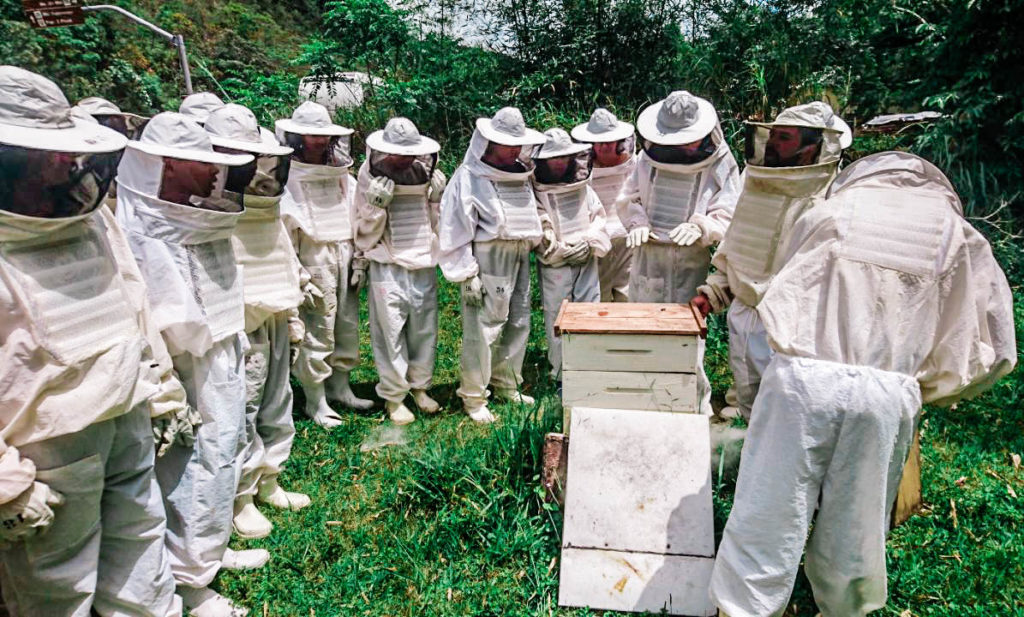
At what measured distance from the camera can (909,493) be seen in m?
3.54

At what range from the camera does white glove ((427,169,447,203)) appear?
16.3ft

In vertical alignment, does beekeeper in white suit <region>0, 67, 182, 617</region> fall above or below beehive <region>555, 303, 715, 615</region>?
above

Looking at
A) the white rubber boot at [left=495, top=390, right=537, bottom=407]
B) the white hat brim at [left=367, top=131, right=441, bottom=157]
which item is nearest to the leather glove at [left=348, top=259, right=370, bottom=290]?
the white hat brim at [left=367, top=131, right=441, bottom=157]

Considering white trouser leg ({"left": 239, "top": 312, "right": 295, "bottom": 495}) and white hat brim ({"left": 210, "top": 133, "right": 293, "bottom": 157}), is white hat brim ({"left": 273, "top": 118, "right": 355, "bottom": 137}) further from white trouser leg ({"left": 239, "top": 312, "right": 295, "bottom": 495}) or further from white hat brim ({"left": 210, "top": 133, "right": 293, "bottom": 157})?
white trouser leg ({"left": 239, "top": 312, "right": 295, "bottom": 495})

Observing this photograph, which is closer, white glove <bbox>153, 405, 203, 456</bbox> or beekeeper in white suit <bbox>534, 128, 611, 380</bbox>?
white glove <bbox>153, 405, 203, 456</bbox>

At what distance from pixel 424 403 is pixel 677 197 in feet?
8.12

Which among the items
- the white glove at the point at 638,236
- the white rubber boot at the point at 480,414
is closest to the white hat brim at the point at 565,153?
the white glove at the point at 638,236

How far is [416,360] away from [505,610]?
98.4 inches

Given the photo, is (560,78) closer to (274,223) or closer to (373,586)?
(274,223)

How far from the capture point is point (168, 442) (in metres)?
2.68

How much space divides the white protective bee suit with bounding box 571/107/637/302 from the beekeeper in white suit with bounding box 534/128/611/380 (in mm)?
182

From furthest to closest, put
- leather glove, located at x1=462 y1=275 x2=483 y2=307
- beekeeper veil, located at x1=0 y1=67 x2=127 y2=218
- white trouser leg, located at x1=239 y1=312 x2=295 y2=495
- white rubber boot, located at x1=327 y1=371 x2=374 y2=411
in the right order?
1. white rubber boot, located at x1=327 y1=371 x2=374 y2=411
2. leather glove, located at x1=462 y1=275 x2=483 y2=307
3. white trouser leg, located at x1=239 y1=312 x2=295 y2=495
4. beekeeper veil, located at x1=0 y1=67 x2=127 y2=218

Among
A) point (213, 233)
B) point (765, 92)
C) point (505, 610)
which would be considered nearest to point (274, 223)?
point (213, 233)

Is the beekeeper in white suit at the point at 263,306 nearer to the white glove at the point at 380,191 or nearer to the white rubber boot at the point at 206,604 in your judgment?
the white rubber boot at the point at 206,604
